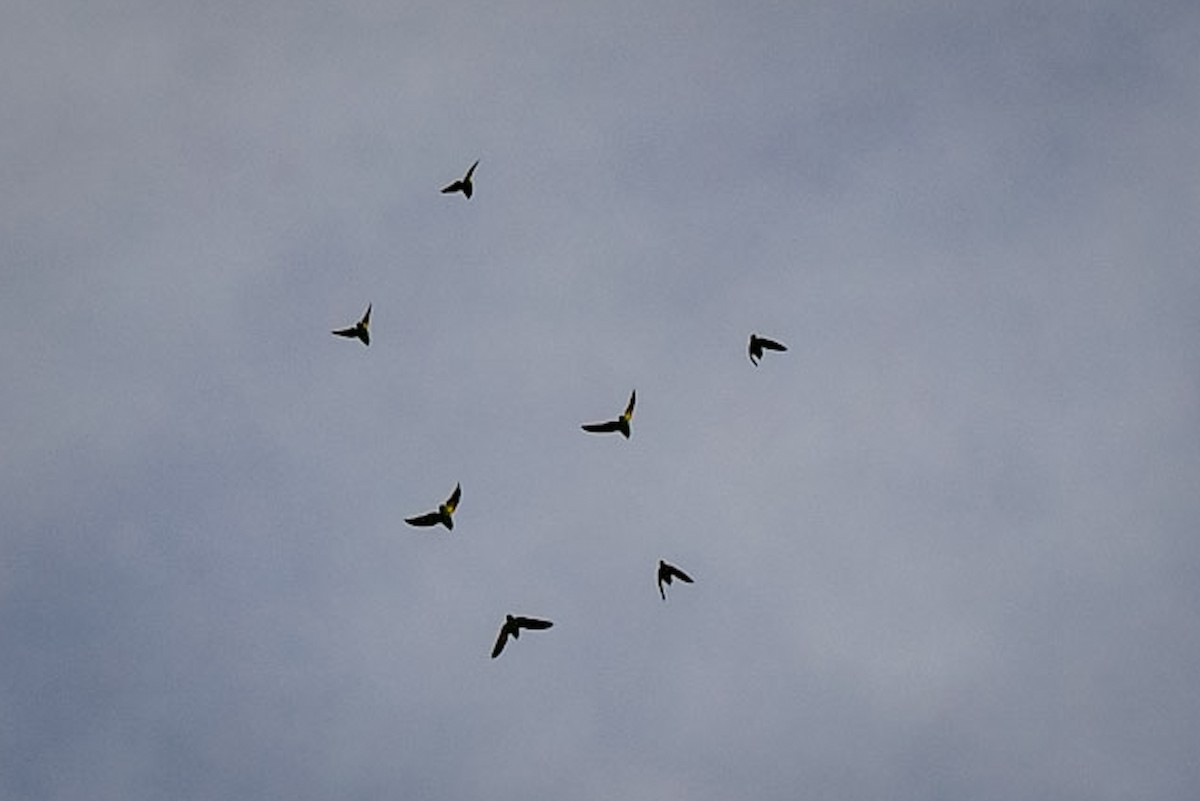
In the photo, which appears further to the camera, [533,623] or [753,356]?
[753,356]

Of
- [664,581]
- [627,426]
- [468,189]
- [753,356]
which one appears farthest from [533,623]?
[468,189]

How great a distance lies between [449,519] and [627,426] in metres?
11.4

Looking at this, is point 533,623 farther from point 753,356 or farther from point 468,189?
point 468,189

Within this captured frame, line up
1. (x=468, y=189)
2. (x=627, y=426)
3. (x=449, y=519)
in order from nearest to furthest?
(x=449, y=519), (x=627, y=426), (x=468, y=189)

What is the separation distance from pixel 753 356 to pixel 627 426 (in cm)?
1004

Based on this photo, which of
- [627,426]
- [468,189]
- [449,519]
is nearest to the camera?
[449,519]

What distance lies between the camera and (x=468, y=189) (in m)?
80.0

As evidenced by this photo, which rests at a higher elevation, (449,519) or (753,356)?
(753,356)

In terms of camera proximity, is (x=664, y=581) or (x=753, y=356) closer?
(x=664, y=581)

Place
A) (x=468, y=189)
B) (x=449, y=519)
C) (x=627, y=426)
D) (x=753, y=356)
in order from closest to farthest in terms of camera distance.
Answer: (x=449, y=519) → (x=627, y=426) → (x=753, y=356) → (x=468, y=189)

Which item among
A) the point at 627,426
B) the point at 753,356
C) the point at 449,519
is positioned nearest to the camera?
the point at 449,519

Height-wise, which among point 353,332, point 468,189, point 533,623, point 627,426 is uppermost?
point 468,189

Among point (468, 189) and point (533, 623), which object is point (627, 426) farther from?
point (468, 189)

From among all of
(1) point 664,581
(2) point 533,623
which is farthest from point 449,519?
(1) point 664,581
